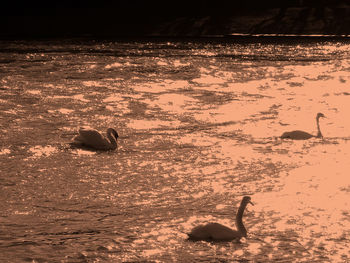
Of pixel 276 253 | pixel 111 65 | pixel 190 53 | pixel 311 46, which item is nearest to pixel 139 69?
pixel 111 65

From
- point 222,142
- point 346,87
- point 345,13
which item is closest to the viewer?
point 222,142

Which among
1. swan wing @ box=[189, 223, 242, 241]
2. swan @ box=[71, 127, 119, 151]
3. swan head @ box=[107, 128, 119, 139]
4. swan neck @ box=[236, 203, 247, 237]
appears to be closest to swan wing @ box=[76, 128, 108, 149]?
swan @ box=[71, 127, 119, 151]

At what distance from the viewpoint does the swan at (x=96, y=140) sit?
1280cm

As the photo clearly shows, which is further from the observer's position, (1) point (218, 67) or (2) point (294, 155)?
(1) point (218, 67)

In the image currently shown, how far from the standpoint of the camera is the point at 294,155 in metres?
12.6

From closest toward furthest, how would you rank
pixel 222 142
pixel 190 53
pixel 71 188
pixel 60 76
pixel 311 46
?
1. pixel 71 188
2. pixel 222 142
3. pixel 60 76
4. pixel 190 53
5. pixel 311 46

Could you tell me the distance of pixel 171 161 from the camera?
39.5 feet

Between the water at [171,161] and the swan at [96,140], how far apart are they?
5.8 inches

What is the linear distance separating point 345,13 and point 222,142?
60.3ft

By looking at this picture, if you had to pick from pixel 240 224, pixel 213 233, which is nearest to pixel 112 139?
pixel 240 224

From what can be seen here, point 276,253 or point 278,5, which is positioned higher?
point 278,5

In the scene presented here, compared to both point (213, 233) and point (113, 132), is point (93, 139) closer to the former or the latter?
point (113, 132)

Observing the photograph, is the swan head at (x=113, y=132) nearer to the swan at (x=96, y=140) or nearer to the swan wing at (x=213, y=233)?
the swan at (x=96, y=140)

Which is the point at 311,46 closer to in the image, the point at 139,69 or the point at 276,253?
the point at 139,69
